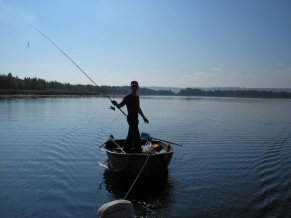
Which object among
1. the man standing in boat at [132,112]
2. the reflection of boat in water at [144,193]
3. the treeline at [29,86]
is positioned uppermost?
the treeline at [29,86]

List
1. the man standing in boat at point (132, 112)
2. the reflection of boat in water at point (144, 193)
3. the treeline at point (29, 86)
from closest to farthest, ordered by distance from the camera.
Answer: the reflection of boat in water at point (144, 193) → the man standing in boat at point (132, 112) → the treeline at point (29, 86)

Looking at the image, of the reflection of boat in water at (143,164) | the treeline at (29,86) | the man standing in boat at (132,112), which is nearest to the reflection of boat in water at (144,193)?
the reflection of boat in water at (143,164)

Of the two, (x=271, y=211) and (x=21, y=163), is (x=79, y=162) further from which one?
(x=271, y=211)

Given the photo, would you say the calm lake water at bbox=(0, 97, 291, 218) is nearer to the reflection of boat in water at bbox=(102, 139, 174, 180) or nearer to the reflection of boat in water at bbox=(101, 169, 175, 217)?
the reflection of boat in water at bbox=(101, 169, 175, 217)

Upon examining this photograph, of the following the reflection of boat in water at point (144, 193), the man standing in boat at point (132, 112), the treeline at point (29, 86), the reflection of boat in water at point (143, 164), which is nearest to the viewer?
the reflection of boat in water at point (144, 193)

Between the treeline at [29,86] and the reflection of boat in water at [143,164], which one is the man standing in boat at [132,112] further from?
the treeline at [29,86]

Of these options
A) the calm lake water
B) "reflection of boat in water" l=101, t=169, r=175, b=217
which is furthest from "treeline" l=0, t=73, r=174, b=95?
"reflection of boat in water" l=101, t=169, r=175, b=217

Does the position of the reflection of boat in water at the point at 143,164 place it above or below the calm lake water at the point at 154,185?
above

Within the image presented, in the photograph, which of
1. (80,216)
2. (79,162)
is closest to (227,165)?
(79,162)

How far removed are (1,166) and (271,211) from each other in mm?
9874

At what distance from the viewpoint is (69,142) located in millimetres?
17688

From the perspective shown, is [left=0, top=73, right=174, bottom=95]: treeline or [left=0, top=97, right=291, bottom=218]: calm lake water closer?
[left=0, top=97, right=291, bottom=218]: calm lake water

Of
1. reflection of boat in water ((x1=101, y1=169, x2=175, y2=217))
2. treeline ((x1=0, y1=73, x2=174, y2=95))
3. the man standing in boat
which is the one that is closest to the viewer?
reflection of boat in water ((x1=101, y1=169, x2=175, y2=217))

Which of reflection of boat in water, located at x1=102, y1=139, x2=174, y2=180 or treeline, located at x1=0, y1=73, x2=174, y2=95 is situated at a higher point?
treeline, located at x1=0, y1=73, x2=174, y2=95
